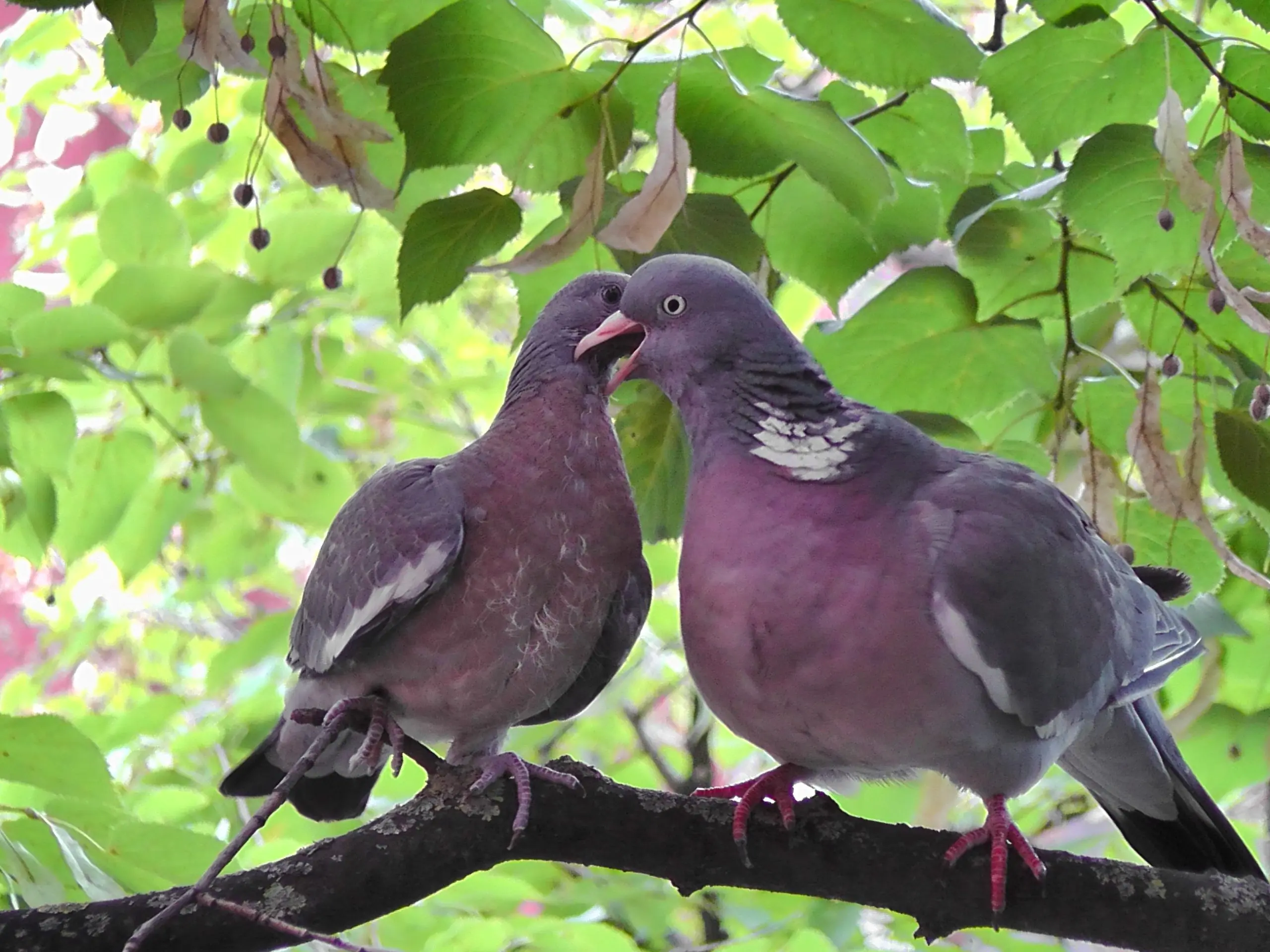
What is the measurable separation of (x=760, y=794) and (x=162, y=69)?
3.47ft

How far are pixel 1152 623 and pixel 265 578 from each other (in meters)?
2.58

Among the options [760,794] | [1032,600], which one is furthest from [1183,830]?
[760,794]

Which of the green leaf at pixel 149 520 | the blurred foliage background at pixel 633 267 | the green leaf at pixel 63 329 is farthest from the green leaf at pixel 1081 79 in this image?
the green leaf at pixel 149 520

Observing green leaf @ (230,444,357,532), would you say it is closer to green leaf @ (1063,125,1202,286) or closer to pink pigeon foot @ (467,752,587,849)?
pink pigeon foot @ (467,752,587,849)

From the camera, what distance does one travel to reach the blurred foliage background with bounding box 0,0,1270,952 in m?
1.22

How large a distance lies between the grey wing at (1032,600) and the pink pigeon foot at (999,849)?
95mm

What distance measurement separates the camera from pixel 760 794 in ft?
3.80

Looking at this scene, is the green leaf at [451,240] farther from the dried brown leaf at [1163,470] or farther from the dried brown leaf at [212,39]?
the dried brown leaf at [1163,470]

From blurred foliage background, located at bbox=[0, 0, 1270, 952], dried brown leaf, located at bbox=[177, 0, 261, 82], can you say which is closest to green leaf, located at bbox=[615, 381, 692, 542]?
blurred foliage background, located at bbox=[0, 0, 1270, 952]

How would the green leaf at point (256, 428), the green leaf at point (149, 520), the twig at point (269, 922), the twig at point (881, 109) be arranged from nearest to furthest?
the twig at point (269, 922), the twig at point (881, 109), the green leaf at point (256, 428), the green leaf at point (149, 520)

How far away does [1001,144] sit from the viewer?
1.65m

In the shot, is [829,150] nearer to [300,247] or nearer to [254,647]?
[300,247]

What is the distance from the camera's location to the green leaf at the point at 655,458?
1427mm

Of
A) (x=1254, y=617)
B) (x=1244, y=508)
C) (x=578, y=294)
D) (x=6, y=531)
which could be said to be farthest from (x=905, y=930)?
(x=6, y=531)
